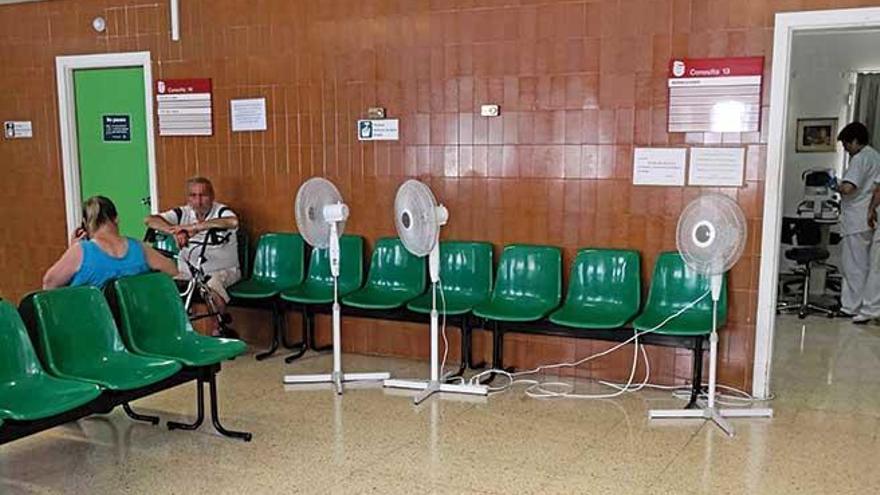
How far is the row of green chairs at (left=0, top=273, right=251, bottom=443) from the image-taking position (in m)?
3.09

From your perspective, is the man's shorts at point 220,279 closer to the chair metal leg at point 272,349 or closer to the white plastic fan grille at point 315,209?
the chair metal leg at point 272,349

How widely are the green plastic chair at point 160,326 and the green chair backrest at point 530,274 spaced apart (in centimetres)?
176

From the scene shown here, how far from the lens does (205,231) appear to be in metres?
5.43

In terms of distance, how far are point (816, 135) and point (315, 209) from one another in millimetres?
5852

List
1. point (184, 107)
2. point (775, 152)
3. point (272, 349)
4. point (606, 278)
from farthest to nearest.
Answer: point (184, 107) < point (272, 349) < point (606, 278) < point (775, 152)

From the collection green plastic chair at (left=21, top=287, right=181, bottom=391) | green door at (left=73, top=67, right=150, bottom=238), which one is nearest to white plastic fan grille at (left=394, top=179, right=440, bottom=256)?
green plastic chair at (left=21, top=287, right=181, bottom=391)

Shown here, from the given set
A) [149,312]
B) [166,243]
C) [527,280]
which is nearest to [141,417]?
[149,312]

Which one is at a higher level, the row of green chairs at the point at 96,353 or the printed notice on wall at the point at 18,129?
the printed notice on wall at the point at 18,129

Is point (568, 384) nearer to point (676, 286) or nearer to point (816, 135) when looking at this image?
point (676, 286)

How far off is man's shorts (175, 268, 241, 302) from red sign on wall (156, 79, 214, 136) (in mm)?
1123

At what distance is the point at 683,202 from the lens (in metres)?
4.65

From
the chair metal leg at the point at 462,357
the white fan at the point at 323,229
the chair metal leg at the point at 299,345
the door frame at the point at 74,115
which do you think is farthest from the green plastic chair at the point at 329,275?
the door frame at the point at 74,115

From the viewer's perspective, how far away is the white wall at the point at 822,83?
26.2 ft

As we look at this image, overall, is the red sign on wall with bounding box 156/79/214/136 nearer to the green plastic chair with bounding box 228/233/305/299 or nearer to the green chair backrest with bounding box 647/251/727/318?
the green plastic chair with bounding box 228/233/305/299
